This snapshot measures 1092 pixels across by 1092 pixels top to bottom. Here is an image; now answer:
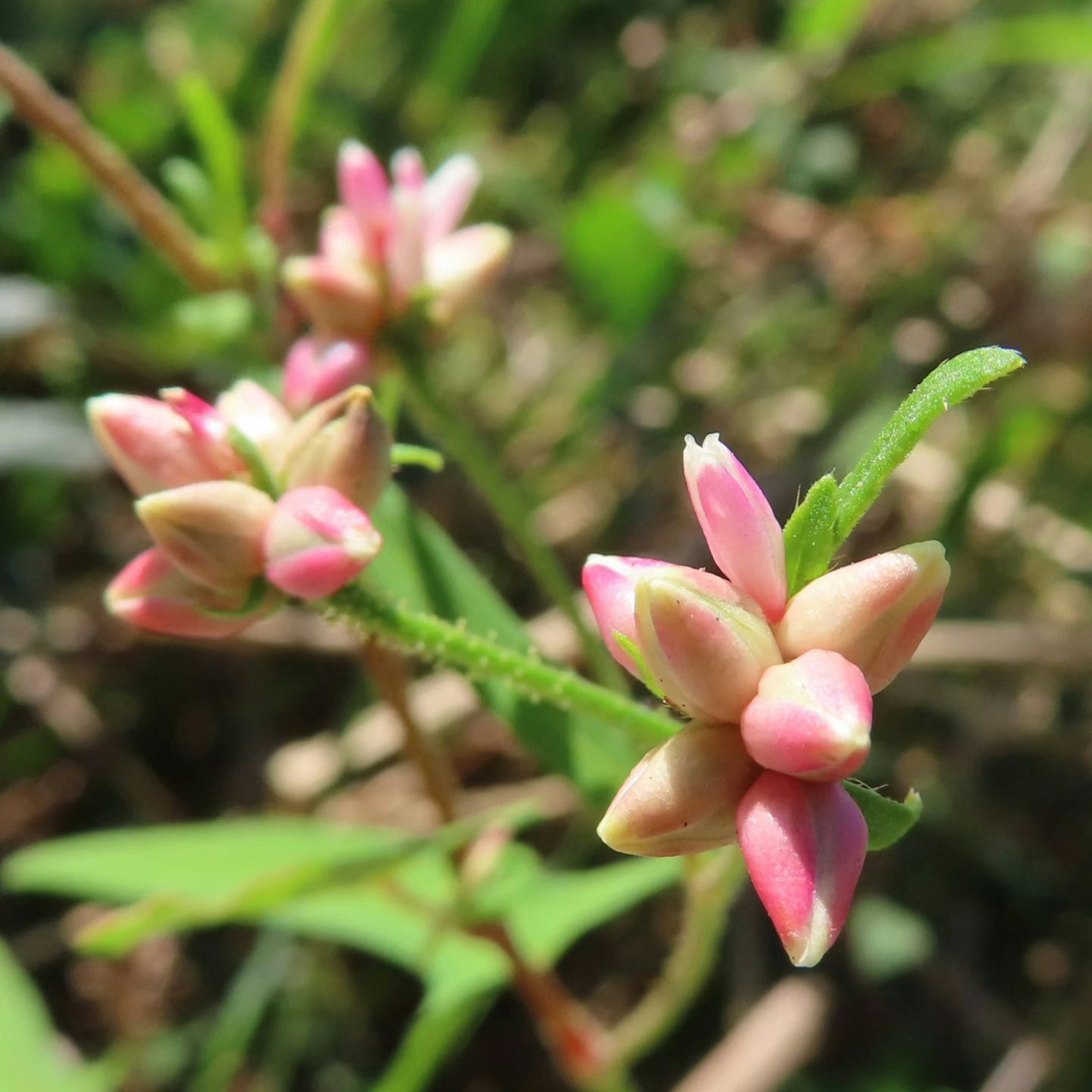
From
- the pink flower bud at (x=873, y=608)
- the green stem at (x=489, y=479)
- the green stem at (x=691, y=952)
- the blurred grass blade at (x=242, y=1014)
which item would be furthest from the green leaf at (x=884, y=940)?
the pink flower bud at (x=873, y=608)

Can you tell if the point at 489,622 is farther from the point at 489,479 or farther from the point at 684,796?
the point at 684,796

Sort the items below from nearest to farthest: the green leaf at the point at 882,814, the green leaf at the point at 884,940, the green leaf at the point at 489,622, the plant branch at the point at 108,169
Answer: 1. the green leaf at the point at 882,814
2. the green leaf at the point at 489,622
3. the plant branch at the point at 108,169
4. the green leaf at the point at 884,940

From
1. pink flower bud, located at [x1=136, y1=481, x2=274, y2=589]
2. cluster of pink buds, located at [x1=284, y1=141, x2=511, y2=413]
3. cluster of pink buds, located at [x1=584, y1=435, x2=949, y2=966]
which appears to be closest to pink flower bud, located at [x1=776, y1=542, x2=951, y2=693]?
cluster of pink buds, located at [x1=584, y1=435, x2=949, y2=966]

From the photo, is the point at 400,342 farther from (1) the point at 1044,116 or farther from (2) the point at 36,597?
(1) the point at 1044,116

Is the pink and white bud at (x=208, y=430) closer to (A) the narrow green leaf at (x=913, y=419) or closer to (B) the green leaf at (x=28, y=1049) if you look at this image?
(A) the narrow green leaf at (x=913, y=419)

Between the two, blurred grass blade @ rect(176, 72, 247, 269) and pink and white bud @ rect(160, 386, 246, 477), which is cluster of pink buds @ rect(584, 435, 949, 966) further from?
blurred grass blade @ rect(176, 72, 247, 269)

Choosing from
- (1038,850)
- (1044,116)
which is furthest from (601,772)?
(1044,116)

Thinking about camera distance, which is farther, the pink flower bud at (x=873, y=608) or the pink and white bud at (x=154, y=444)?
the pink and white bud at (x=154, y=444)

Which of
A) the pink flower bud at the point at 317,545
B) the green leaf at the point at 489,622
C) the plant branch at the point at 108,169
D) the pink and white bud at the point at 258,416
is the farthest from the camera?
the plant branch at the point at 108,169
